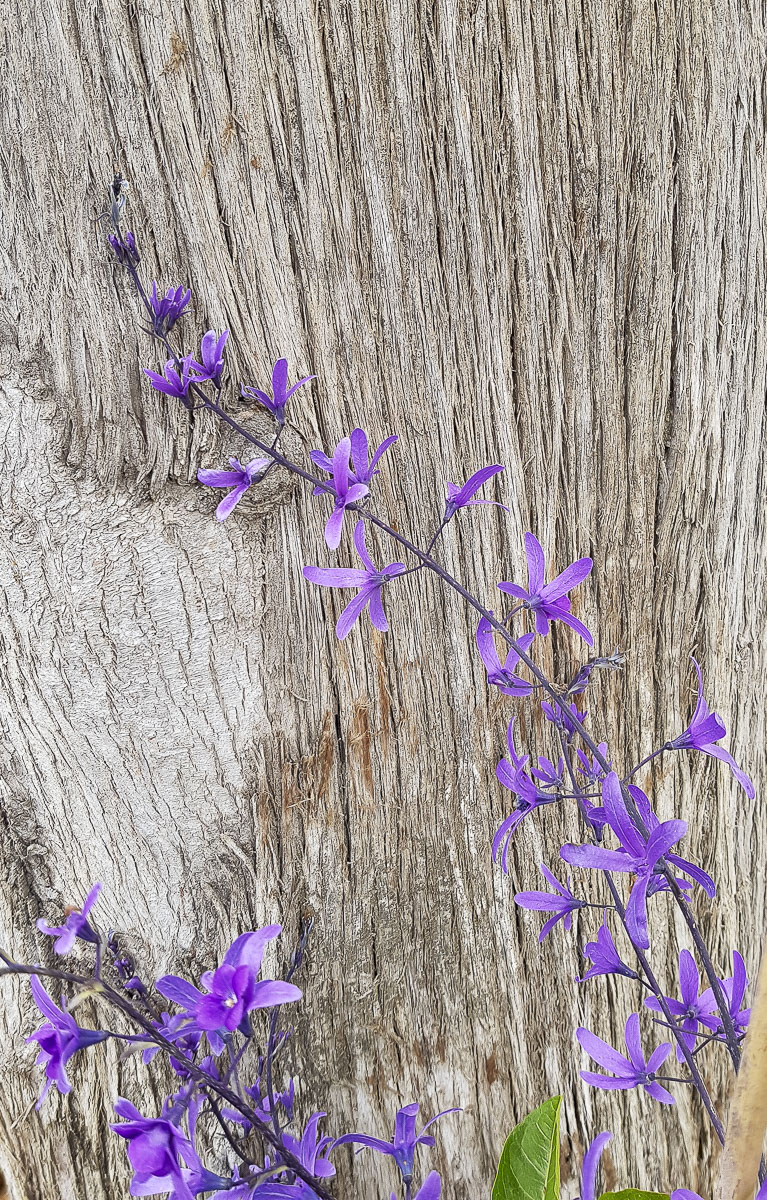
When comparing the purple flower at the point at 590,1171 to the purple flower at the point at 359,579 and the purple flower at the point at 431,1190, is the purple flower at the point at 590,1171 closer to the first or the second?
the purple flower at the point at 431,1190

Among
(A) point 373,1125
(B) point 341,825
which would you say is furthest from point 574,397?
(A) point 373,1125

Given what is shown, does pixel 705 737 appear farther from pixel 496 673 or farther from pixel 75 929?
pixel 75 929

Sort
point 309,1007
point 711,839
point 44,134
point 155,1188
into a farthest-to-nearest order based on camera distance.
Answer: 1. point 711,839
2. point 309,1007
3. point 44,134
4. point 155,1188

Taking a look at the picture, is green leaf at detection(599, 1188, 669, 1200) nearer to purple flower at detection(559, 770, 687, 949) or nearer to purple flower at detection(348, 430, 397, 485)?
purple flower at detection(559, 770, 687, 949)

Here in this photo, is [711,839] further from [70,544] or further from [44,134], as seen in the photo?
[44,134]

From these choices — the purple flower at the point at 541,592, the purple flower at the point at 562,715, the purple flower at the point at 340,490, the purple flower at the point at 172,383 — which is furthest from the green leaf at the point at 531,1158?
the purple flower at the point at 172,383

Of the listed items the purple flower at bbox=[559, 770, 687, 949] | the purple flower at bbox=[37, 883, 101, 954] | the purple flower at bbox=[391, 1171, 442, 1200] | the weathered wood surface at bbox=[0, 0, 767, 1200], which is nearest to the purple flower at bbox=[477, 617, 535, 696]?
the purple flower at bbox=[559, 770, 687, 949]

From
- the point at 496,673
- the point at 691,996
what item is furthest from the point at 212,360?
the point at 691,996
